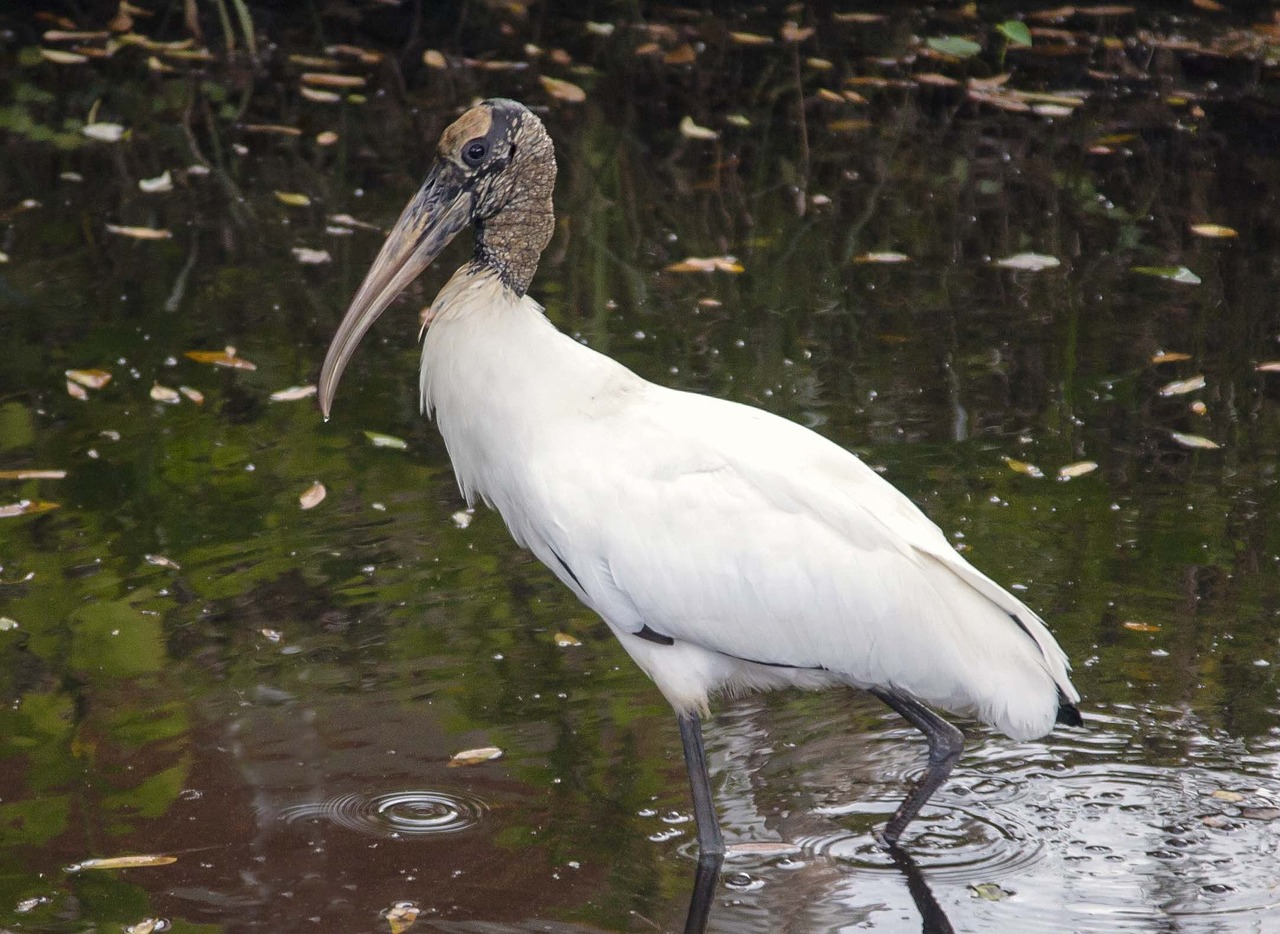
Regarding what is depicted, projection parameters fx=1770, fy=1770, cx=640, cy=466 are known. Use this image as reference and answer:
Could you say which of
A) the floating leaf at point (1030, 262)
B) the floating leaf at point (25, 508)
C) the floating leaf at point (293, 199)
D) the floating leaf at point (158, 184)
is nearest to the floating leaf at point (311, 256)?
the floating leaf at point (293, 199)

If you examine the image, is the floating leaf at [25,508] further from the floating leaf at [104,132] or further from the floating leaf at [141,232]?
the floating leaf at [104,132]

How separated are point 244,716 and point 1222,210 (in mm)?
5759

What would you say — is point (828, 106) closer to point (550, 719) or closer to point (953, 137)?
point (953, 137)

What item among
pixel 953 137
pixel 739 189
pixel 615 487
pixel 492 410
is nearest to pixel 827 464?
pixel 615 487

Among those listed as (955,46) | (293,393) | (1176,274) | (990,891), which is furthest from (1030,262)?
(990,891)

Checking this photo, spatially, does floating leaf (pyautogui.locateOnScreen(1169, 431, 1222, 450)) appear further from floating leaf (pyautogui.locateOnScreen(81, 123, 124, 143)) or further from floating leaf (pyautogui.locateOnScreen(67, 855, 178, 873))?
floating leaf (pyautogui.locateOnScreen(81, 123, 124, 143))

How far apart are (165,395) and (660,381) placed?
1.81 metres

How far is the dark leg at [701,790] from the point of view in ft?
12.5

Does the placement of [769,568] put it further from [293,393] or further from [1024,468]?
[293,393]

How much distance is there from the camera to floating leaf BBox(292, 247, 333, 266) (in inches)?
308

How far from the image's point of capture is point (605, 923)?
3705 mm

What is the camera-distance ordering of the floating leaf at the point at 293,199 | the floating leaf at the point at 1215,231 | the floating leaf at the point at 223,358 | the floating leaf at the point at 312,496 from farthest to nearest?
the floating leaf at the point at 293,199 → the floating leaf at the point at 1215,231 → the floating leaf at the point at 223,358 → the floating leaf at the point at 312,496

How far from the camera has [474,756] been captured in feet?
14.1

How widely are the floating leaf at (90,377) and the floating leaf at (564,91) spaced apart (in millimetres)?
4341
